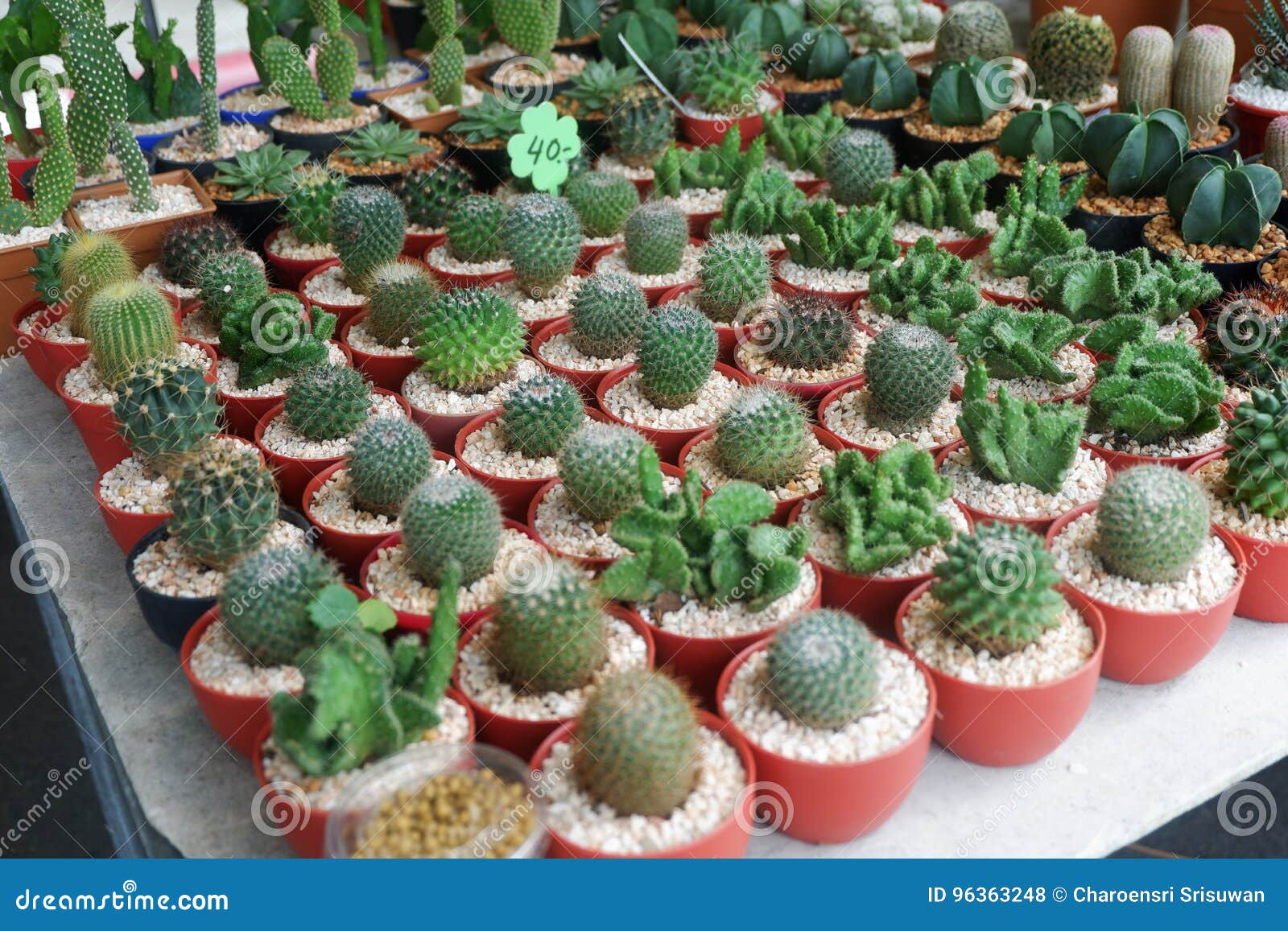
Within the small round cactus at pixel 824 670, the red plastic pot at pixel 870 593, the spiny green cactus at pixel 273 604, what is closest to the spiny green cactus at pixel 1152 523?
the red plastic pot at pixel 870 593

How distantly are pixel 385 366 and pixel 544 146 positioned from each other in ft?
3.41

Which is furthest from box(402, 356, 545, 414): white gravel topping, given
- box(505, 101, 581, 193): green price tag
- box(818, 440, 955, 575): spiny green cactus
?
box(818, 440, 955, 575): spiny green cactus

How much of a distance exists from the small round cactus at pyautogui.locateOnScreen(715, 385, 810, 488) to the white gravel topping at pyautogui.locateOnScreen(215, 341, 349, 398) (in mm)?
1318

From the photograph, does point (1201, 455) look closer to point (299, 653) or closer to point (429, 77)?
point (299, 653)

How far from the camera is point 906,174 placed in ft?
14.2

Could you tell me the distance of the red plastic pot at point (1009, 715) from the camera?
94.9 inches

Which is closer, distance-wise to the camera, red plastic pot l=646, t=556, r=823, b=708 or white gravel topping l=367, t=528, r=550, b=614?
red plastic pot l=646, t=556, r=823, b=708

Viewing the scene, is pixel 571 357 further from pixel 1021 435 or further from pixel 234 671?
pixel 234 671

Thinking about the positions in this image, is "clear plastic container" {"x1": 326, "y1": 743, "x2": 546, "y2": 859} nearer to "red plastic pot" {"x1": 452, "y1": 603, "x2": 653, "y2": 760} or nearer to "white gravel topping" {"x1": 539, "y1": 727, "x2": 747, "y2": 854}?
"white gravel topping" {"x1": 539, "y1": 727, "x2": 747, "y2": 854}

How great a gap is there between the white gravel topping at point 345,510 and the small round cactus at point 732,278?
3.55 ft

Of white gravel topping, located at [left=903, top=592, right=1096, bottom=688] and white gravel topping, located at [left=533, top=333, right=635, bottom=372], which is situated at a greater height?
white gravel topping, located at [left=903, top=592, right=1096, bottom=688]

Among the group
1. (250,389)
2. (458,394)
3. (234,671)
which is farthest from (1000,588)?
(250,389)

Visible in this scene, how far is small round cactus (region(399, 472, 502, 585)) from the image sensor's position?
2648 mm

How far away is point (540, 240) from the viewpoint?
380 centimetres
